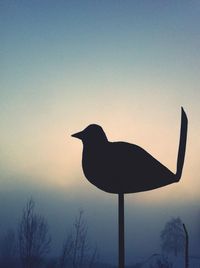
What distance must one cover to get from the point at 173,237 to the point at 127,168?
4940 centimetres

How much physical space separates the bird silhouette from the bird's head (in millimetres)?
127

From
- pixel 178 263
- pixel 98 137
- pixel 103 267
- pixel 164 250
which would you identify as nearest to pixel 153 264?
pixel 178 263

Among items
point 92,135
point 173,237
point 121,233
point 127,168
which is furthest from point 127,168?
point 173,237

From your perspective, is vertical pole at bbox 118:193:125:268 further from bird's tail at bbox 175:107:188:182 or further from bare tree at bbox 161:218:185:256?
bare tree at bbox 161:218:185:256

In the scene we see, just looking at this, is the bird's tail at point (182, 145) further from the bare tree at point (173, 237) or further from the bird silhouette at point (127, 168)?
the bare tree at point (173, 237)

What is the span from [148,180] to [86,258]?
7130cm

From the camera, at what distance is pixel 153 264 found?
1388 inches

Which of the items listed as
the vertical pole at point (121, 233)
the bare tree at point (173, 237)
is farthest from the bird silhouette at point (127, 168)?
the bare tree at point (173, 237)

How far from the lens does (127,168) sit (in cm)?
376

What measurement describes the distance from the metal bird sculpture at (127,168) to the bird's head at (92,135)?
12cm

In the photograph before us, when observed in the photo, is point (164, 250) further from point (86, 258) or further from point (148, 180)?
point (148, 180)

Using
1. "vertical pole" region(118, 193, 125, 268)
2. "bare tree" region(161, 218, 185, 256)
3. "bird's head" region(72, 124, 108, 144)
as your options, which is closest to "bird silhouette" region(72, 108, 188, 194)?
"bird's head" region(72, 124, 108, 144)

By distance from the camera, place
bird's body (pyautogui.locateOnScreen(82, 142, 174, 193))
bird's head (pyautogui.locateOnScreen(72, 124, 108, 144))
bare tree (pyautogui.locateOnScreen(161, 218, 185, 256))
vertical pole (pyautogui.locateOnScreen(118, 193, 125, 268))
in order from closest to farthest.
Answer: vertical pole (pyautogui.locateOnScreen(118, 193, 125, 268))
bird's body (pyautogui.locateOnScreen(82, 142, 174, 193))
bird's head (pyautogui.locateOnScreen(72, 124, 108, 144))
bare tree (pyautogui.locateOnScreen(161, 218, 185, 256))

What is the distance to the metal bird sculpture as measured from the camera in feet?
12.0
